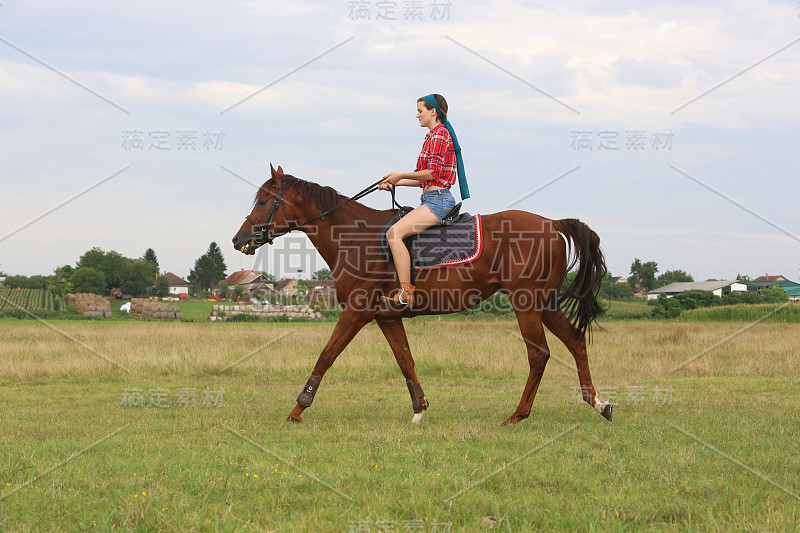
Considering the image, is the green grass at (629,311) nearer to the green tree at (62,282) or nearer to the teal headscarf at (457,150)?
the teal headscarf at (457,150)

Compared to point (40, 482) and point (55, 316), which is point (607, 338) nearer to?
point (40, 482)

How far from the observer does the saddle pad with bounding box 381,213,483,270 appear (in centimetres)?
740

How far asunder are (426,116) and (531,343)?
283 cm

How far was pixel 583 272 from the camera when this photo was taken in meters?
7.86

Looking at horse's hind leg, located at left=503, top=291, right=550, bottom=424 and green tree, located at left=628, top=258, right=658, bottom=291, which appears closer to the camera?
horse's hind leg, located at left=503, top=291, right=550, bottom=424

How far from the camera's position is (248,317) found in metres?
35.9

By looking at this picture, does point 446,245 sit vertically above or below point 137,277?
below

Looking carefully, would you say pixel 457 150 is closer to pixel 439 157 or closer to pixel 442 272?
pixel 439 157

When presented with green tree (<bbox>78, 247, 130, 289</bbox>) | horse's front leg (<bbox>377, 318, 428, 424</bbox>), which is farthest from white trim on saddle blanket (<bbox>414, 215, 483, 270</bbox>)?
green tree (<bbox>78, 247, 130, 289</bbox>)

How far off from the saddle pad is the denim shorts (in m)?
0.17

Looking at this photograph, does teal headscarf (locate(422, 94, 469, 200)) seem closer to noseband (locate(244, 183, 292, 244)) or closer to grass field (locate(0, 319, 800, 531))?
noseband (locate(244, 183, 292, 244))

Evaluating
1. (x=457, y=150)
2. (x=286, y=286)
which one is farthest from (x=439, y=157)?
(x=286, y=286)

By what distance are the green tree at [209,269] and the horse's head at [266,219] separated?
329 ft

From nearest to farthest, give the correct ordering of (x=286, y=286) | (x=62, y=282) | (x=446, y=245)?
(x=446, y=245) < (x=62, y=282) < (x=286, y=286)
